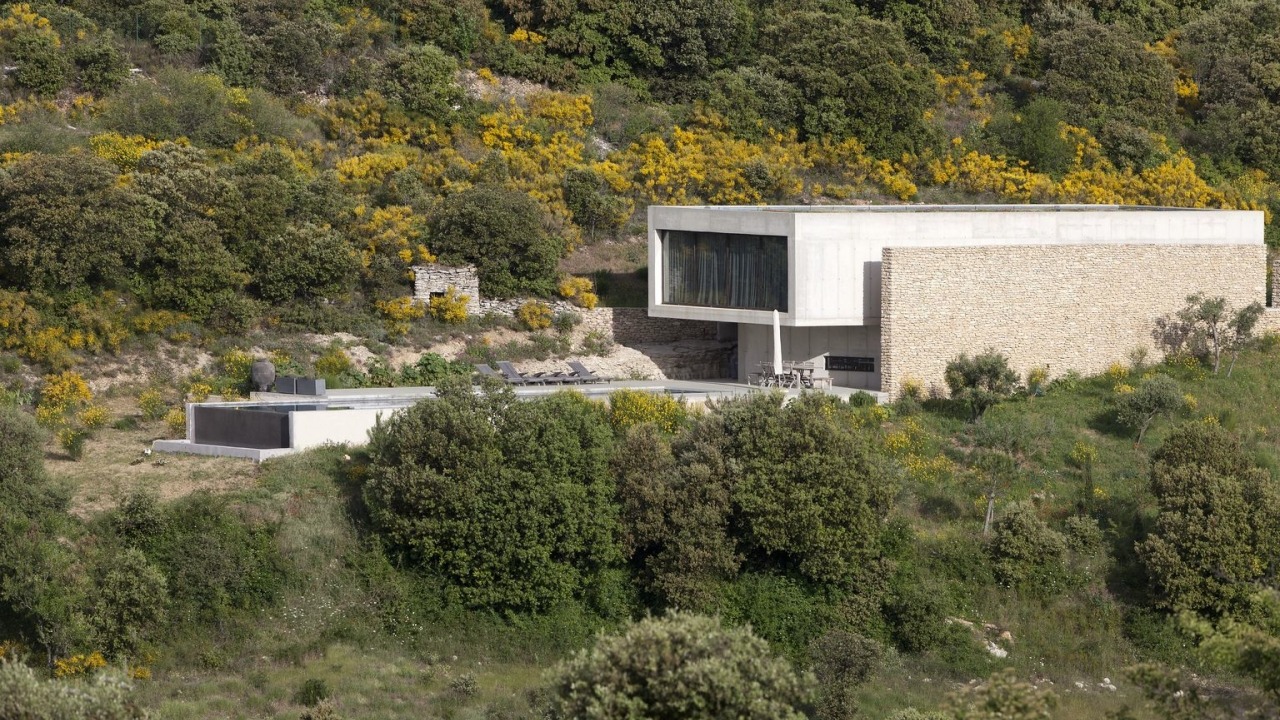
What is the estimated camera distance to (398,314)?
150ft

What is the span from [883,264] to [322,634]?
51.9 feet

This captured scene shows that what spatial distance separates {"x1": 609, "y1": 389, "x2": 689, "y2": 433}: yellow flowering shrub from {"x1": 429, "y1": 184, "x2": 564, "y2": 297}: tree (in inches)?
331

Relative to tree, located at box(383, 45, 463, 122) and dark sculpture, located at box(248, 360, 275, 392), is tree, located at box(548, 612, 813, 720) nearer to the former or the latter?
dark sculpture, located at box(248, 360, 275, 392)

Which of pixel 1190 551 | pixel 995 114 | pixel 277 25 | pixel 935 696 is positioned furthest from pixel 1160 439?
pixel 277 25

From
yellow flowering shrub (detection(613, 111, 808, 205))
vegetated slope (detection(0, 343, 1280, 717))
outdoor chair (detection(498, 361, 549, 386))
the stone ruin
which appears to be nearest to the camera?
vegetated slope (detection(0, 343, 1280, 717))

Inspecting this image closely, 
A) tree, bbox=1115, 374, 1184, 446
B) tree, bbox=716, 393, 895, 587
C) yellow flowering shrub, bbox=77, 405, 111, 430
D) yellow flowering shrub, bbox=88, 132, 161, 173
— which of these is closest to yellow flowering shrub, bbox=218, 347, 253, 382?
yellow flowering shrub, bbox=77, 405, 111, 430

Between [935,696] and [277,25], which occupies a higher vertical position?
[277,25]

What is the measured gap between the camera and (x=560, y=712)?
85.3ft

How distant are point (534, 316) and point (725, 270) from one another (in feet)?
16.5

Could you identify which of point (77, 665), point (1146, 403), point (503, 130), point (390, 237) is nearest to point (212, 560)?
point (77, 665)

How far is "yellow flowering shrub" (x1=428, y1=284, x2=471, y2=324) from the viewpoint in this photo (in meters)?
46.5

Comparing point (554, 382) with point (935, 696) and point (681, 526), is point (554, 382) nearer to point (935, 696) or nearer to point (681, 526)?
point (681, 526)

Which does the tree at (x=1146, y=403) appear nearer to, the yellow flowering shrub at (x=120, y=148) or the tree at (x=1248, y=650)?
the tree at (x=1248, y=650)

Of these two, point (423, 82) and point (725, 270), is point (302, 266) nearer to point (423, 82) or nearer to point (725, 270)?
point (725, 270)
